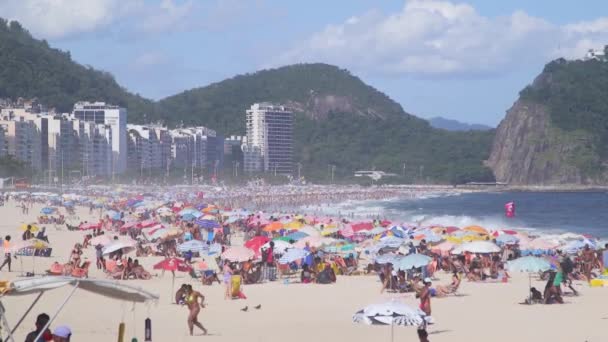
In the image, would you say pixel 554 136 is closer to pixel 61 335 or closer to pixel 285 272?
pixel 285 272

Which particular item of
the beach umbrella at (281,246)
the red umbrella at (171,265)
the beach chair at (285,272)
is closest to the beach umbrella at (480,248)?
the beach chair at (285,272)

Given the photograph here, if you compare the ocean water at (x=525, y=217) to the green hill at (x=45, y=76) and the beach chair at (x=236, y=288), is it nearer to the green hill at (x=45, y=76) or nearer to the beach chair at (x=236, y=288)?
the beach chair at (x=236, y=288)

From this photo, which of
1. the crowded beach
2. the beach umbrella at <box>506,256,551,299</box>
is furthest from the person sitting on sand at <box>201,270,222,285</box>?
the beach umbrella at <box>506,256,551,299</box>

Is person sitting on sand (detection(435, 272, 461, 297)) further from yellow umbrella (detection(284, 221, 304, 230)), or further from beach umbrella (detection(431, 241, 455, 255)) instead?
yellow umbrella (detection(284, 221, 304, 230))

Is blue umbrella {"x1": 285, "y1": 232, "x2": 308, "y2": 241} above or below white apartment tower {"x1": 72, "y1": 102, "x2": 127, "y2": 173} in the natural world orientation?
below

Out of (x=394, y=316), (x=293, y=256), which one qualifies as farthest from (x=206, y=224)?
(x=394, y=316)
